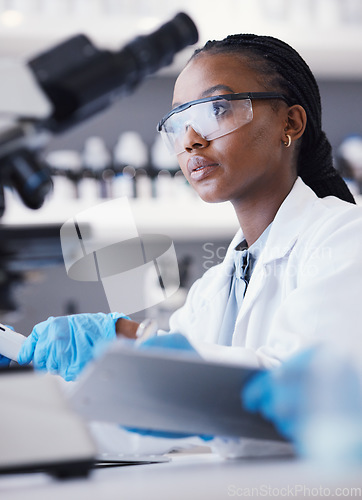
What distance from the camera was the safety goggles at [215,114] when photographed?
3.20 feet

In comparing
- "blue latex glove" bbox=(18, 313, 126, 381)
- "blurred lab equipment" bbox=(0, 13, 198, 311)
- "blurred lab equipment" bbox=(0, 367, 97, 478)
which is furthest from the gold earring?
"blurred lab equipment" bbox=(0, 367, 97, 478)

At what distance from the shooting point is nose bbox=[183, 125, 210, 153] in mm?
1010

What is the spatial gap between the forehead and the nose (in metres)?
0.06

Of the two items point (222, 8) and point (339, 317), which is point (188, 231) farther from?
point (339, 317)

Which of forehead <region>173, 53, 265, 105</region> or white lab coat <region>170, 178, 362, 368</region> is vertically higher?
forehead <region>173, 53, 265, 105</region>

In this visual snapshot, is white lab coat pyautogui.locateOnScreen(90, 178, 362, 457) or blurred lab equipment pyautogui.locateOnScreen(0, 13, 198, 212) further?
white lab coat pyautogui.locateOnScreen(90, 178, 362, 457)

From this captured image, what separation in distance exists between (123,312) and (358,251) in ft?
1.51

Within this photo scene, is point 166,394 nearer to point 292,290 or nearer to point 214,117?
point 292,290

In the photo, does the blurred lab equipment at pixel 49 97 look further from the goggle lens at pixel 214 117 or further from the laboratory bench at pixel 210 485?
the goggle lens at pixel 214 117

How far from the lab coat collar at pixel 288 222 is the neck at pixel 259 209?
0.05 m

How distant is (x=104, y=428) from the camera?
758 millimetres

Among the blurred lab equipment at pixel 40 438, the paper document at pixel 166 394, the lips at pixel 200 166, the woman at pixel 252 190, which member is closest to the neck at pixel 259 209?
the woman at pixel 252 190

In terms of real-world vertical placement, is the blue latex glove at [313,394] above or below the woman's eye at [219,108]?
below

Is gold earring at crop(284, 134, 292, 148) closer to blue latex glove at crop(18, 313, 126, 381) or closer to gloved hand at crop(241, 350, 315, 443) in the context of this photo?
blue latex glove at crop(18, 313, 126, 381)
